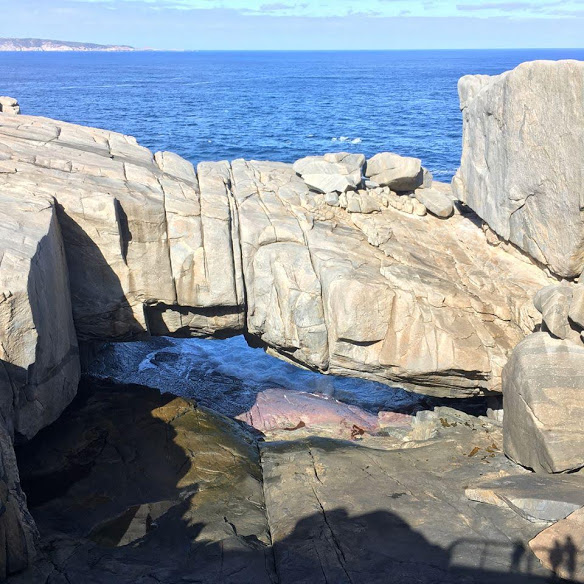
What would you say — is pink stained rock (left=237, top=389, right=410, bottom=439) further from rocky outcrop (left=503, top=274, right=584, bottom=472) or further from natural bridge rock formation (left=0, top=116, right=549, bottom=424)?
rocky outcrop (left=503, top=274, right=584, bottom=472)

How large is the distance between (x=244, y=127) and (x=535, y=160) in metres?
47.4

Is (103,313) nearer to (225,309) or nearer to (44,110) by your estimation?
(225,309)

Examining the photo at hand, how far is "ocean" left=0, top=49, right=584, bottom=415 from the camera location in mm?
19859

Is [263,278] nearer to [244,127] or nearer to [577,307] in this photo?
[577,307]

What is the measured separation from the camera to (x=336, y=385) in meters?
20.2

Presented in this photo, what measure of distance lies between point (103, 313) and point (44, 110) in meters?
61.5

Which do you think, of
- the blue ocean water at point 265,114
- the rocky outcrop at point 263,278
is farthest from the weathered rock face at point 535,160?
the blue ocean water at point 265,114

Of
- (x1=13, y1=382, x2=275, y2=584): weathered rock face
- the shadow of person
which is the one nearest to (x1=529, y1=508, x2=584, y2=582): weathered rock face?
the shadow of person

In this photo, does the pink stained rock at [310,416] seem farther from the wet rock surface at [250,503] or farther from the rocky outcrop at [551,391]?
the rocky outcrop at [551,391]

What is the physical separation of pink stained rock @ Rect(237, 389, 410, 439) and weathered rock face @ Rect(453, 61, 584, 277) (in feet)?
19.9

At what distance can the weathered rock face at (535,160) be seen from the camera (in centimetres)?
1335

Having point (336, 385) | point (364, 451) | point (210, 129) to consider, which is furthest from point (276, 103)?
point (364, 451)

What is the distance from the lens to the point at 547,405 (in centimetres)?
1234

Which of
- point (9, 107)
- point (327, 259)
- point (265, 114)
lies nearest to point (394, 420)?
point (327, 259)
